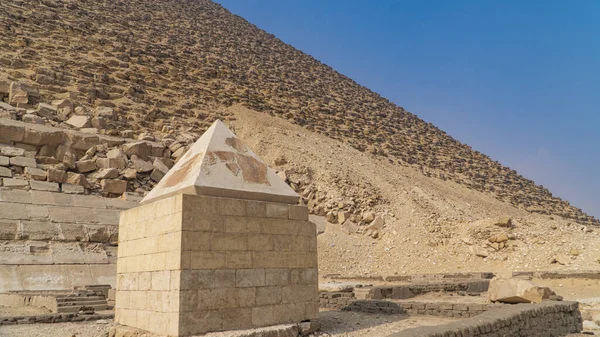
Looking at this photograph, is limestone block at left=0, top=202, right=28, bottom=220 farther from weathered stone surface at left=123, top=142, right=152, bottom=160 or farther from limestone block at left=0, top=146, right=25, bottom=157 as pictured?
weathered stone surface at left=123, top=142, right=152, bottom=160

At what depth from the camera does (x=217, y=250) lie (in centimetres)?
525

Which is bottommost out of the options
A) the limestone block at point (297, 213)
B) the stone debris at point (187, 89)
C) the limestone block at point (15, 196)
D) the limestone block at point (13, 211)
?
the limestone block at point (297, 213)

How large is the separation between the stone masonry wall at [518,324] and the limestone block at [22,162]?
11.9m

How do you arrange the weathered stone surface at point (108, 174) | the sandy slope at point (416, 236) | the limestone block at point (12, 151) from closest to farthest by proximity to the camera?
the limestone block at point (12, 151) < the weathered stone surface at point (108, 174) < the sandy slope at point (416, 236)

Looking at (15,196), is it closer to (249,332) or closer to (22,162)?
(22,162)

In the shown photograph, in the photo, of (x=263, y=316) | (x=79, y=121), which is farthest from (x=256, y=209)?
(x=79, y=121)

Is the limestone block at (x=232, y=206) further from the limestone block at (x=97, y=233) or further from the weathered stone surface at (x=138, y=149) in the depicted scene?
the weathered stone surface at (x=138, y=149)

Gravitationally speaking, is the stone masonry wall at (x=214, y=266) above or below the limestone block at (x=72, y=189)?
below

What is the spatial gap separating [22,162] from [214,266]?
10.4 meters

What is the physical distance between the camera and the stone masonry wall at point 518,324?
16.1 feet

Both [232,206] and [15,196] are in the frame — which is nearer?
[232,206]

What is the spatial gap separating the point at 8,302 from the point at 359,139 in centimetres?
2780

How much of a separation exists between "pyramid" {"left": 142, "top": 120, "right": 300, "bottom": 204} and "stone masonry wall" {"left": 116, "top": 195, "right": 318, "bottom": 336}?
0.14 metres

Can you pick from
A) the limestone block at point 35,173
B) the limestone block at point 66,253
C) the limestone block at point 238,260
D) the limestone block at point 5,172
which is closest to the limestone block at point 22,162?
the limestone block at point 35,173
